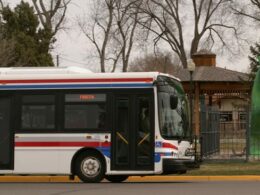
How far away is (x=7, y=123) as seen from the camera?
64.5 feet

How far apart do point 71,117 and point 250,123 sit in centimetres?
918

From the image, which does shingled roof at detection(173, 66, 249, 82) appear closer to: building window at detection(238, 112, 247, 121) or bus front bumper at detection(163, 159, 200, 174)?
building window at detection(238, 112, 247, 121)

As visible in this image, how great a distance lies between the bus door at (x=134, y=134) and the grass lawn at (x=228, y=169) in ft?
12.1

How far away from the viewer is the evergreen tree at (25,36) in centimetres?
4328

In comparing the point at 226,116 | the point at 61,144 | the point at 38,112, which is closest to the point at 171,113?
the point at 61,144

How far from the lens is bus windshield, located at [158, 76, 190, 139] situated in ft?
61.7

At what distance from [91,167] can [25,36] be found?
2669 cm

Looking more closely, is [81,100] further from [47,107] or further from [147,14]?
[147,14]

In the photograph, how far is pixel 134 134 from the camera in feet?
61.8

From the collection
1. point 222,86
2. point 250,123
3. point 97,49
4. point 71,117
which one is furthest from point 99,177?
point 97,49

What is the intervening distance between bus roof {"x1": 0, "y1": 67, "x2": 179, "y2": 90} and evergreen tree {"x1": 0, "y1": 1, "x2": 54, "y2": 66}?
913 inches

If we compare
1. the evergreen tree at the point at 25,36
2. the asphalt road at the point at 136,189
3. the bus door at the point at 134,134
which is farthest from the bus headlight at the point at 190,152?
the evergreen tree at the point at 25,36

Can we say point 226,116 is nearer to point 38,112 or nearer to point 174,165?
point 174,165

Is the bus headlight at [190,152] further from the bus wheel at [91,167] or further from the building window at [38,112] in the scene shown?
the building window at [38,112]
